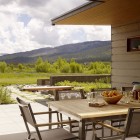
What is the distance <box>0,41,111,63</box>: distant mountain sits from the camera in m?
10.6

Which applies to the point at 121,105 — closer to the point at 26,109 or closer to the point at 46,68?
the point at 26,109

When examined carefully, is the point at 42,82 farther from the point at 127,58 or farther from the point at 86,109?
the point at 86,109

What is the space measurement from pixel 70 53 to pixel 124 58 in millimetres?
5687

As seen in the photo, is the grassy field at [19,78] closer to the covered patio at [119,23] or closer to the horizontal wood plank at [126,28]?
→ the covered patio at [119,23]

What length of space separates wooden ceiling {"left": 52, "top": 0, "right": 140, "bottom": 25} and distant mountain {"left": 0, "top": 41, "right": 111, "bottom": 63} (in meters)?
4.06

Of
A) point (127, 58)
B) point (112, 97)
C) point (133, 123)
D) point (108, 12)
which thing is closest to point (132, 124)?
point (133, 123)

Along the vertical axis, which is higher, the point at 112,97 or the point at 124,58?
the point at 124,58

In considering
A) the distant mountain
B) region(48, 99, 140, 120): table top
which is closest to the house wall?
the distant mountain

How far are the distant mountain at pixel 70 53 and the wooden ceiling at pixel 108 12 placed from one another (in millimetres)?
4064

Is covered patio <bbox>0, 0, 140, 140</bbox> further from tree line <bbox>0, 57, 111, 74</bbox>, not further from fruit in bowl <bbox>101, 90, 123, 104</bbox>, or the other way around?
tree line <bbox>0, 57, 111, 74</bbox>

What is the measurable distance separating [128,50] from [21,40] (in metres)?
5.93

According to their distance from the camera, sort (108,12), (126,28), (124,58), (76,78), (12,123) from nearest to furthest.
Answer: (108,12) → (12,123) → (126,28) → (124,58) → (76,78)

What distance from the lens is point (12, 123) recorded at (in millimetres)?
5664

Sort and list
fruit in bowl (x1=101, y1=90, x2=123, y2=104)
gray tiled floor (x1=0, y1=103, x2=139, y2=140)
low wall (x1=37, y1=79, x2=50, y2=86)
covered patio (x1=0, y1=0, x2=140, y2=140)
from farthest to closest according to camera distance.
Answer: low wall (x1=37, y1=79, x2=50, y2=86)
covered patio (x1=0, y1=0, x2=140, y2=140)
gray tiled floor (x1=0, y1=103, x2=139, y2=140)
fruit in bowl (x1=101, y1=90, x2=123, y2=104)
